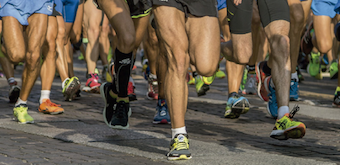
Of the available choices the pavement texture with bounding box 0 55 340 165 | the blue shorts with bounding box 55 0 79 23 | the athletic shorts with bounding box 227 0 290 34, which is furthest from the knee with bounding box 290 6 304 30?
the blue shorts with bounding box 55 0 79 23

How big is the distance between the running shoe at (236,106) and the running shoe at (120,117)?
1583 millimetres

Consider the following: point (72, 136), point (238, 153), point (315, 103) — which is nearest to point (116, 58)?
point (72, 136)

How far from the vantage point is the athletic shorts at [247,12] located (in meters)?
5.14

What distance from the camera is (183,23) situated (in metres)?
4.45

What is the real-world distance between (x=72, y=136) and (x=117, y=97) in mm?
594

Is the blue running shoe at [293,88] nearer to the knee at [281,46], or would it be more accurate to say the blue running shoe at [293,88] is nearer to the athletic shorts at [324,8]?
the athletic shorts at [324,8]

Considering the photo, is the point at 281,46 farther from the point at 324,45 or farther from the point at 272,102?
the point at 324,45

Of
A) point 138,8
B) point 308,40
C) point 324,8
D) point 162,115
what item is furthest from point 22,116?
point 308,40

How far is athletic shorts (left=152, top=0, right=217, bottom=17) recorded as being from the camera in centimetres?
439

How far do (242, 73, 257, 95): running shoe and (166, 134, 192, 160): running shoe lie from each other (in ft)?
16.9

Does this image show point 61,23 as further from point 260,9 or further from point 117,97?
point 260,9

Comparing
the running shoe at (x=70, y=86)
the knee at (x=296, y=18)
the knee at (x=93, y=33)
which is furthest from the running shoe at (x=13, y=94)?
the knee at (x=296, y=18)

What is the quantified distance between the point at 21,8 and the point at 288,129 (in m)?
3.06

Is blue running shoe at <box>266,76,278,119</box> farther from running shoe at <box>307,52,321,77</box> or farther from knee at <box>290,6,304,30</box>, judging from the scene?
running shoe at <box>307,52,321,77</box>
